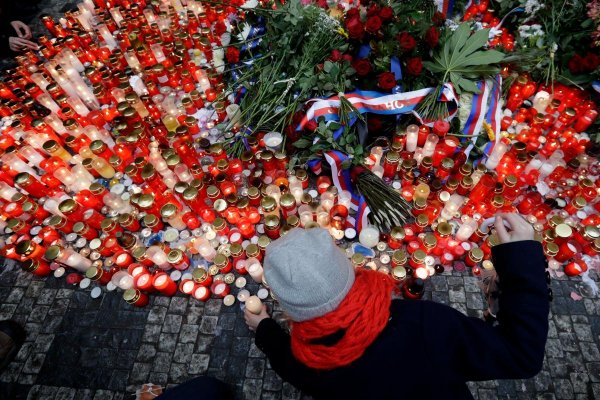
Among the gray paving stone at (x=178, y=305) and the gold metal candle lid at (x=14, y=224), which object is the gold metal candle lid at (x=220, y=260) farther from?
the gold metal candle lid at (x=14, y=224)

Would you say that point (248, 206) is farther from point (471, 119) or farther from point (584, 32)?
point (584, 32)

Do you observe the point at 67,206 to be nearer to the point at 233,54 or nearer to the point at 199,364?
the point at 199,364

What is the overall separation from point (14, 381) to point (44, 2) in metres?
8.55

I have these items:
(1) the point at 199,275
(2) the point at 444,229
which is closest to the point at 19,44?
(1) the point at 199,275

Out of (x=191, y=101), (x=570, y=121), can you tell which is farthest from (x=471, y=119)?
(x=191, y=101)

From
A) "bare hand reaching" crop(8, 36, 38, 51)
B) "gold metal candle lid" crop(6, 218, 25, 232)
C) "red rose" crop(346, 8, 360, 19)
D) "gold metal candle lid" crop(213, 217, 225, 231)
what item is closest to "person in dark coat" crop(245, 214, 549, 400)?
"gold metal candle lid" crop(213, 217, 225, 231)

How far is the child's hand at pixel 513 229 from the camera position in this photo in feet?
6.68

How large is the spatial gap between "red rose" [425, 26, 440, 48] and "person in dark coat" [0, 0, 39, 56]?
266 inches

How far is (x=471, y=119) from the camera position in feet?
13.5

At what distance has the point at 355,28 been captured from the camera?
382 cm

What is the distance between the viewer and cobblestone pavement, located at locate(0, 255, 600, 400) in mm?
2955

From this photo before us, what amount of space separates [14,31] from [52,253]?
562 cm

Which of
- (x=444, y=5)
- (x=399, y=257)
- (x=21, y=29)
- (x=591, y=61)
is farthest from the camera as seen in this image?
(x=21, y=29)

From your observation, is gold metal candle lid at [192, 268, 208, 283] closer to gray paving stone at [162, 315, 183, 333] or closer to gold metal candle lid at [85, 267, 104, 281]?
gray paving stone at [162, 315, 183, 333]
